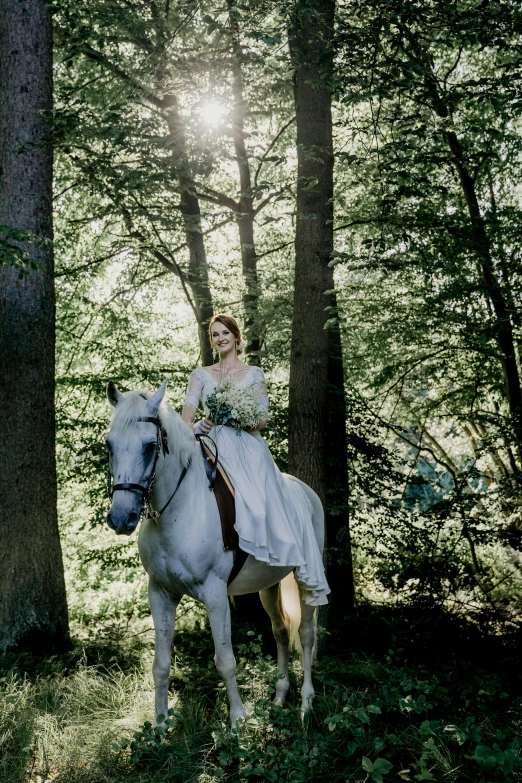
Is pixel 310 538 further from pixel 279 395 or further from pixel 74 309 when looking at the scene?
pixel 74 309

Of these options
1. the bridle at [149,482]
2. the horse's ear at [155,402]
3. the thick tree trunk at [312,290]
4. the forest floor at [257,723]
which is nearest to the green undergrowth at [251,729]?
the forest floor at [257,723]

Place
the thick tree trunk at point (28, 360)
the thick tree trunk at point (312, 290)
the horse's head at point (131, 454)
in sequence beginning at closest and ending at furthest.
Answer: the horse's head at point (131, 454) < the thick tree trunk at point (28, 360) < the thick tree trunk at point (312, 290)

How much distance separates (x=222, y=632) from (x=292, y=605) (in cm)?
128

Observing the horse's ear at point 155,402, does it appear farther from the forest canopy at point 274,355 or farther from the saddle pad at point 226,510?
the forest canopy at point 274,355

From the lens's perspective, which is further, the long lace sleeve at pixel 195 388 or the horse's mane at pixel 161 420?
the long lace sleeve at pixel 195 388

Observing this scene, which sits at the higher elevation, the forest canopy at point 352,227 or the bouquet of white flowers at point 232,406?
the forest canopy at point 352,227

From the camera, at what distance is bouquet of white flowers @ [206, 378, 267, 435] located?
15.3 feet

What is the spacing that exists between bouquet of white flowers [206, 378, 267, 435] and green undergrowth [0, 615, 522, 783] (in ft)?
5.09

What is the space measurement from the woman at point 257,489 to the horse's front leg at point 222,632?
1.12ft

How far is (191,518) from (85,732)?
67.1 inches

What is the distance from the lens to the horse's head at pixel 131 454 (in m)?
3.48

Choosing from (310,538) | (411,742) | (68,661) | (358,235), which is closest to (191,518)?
(310,538)

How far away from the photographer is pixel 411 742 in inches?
156

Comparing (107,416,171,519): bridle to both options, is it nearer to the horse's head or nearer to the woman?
the horse's head
